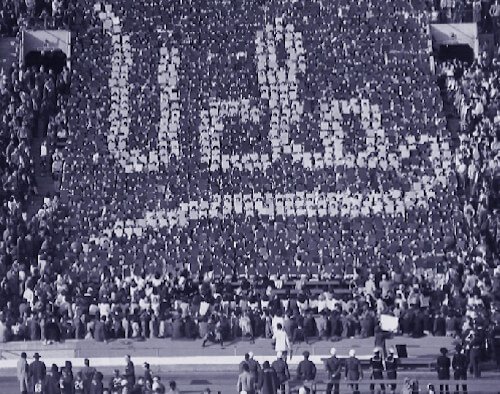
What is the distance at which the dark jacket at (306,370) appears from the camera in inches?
1839

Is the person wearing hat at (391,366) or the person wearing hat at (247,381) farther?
the person wearing hat at (391,366)

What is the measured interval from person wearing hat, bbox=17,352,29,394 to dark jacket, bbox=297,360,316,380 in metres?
6.42

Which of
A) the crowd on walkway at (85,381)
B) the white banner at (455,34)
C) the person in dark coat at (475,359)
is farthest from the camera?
the white banner at (455,34)

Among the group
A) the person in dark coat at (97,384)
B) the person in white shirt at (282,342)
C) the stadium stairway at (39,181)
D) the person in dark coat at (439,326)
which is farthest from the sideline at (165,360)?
the stadium stairway at (39,181)

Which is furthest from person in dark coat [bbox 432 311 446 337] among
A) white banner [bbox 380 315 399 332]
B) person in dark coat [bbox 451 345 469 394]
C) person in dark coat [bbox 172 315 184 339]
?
person in dark coat [bbox 172 315 184 339]

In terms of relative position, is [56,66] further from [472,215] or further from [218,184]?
[472,215]

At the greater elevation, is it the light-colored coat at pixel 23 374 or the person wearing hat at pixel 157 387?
the light-colored coat at pixel 23 374

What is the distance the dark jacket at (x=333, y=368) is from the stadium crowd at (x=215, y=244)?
3.58 m

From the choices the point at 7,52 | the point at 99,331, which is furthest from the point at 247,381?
the point at 7,52

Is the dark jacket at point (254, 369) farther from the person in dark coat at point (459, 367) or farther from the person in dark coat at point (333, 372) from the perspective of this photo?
the person in dark coat at point (459, 367)

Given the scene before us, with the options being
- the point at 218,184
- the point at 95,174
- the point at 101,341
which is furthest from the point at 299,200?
the point at 101,341

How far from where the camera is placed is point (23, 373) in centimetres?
4688

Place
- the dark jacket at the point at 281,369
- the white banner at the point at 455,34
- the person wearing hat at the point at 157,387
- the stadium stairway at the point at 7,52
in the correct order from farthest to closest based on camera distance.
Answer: the white banner at the point at 455,34, the stadium stairway at the point at 7,52, the dark jacket at the point at 281,369, the person wearing hat at the point at 157,387

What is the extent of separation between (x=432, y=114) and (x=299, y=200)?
5.41 m
